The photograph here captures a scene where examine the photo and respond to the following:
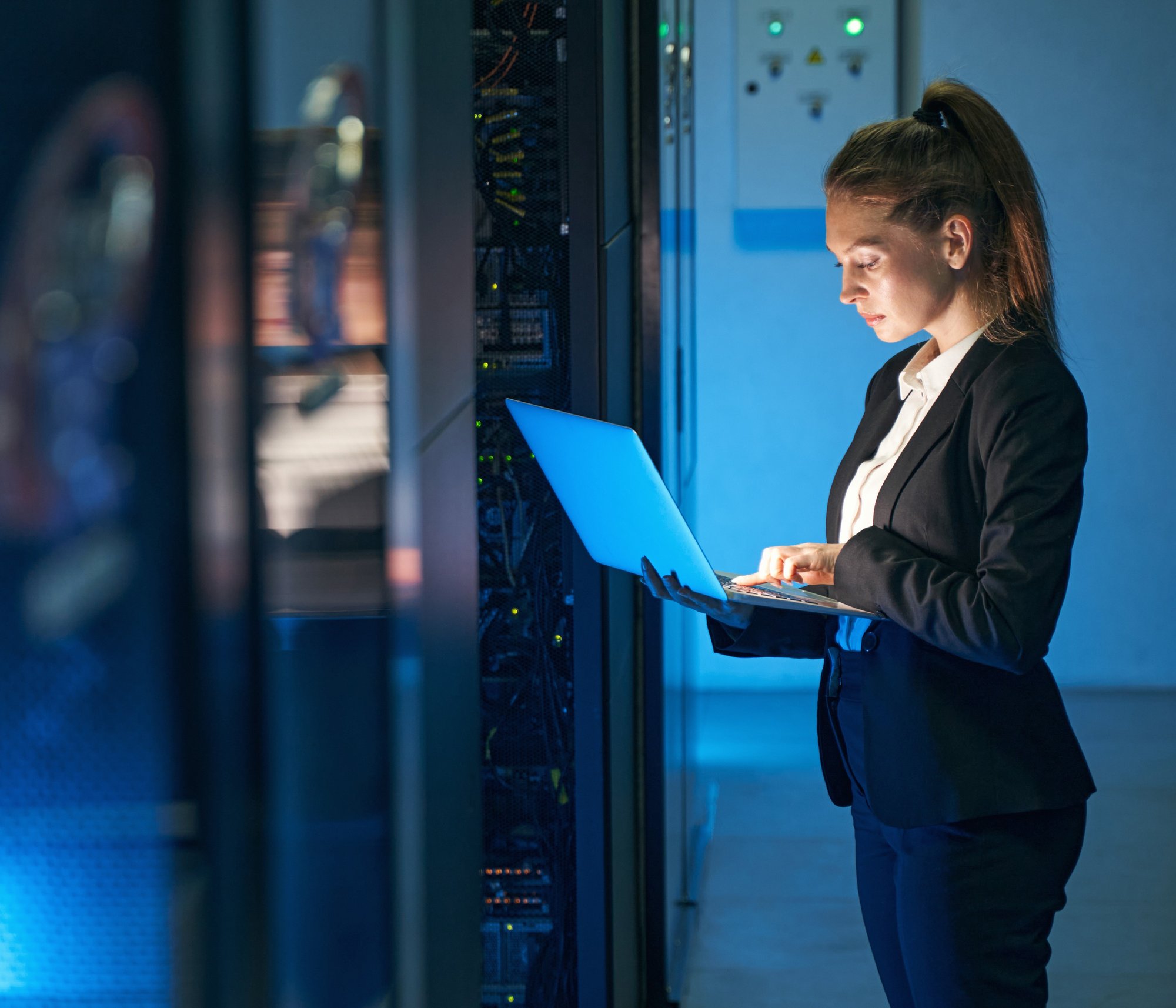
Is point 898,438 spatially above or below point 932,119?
below

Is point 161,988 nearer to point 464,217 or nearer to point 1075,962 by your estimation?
point 464,217

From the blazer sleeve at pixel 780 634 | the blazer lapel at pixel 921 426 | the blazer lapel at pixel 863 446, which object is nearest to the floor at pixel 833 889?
the blazer sleeve at pixel 780 634

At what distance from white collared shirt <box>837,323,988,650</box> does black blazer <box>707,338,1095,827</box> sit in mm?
40

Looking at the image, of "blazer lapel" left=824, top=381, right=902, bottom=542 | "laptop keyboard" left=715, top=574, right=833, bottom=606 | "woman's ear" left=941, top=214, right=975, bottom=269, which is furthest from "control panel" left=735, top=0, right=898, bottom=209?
"laptop keyboard" left=715, top=574, right=833, bottom=606

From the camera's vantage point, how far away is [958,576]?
1.12 metres

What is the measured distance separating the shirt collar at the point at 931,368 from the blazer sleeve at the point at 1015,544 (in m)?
0.12

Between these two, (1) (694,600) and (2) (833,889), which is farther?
(2) (833,889)

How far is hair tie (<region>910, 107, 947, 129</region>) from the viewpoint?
4.17ft

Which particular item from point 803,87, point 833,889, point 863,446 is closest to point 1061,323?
point 803,87

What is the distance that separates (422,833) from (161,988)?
0.26 metres

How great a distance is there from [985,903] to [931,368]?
0.56 m

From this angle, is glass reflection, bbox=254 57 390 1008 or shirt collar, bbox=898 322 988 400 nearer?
glass reflection, bbox=254 57 390 1008

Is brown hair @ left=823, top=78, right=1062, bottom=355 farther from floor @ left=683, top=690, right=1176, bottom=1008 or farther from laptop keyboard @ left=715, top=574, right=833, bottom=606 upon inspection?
floor @ left=683, top=690, right=1176, bottom=1008

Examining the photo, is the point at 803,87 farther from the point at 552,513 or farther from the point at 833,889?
the point at 552,513
